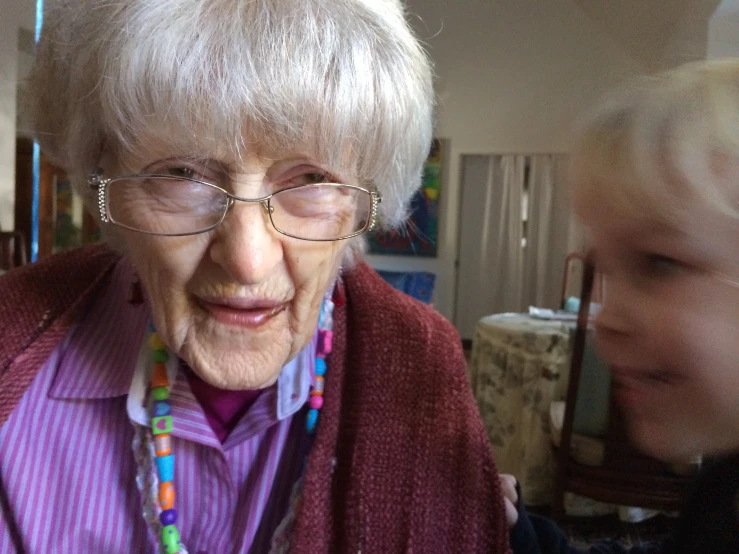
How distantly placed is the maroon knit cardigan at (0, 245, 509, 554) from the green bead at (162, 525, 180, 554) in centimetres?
16

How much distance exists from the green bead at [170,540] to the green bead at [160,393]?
0.54 feet

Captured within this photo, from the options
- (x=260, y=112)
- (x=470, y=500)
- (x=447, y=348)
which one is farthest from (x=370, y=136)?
(x=470, y=500)

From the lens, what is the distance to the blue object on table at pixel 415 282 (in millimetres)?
4672

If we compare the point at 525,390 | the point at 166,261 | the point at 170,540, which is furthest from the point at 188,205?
the point at 525,390

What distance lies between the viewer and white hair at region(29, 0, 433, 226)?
56 cm

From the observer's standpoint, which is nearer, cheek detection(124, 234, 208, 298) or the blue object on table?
cheek detection(124, 234, 208, 298)

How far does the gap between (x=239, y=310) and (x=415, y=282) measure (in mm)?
4111

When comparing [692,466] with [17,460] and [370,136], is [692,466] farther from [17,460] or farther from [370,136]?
[17,460]

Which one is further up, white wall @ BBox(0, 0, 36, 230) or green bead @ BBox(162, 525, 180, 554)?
white wall @ BBox(0, 0, 36, 230)

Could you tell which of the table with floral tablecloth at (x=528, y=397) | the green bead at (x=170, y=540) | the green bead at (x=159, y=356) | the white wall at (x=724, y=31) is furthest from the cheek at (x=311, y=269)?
the table with floral tablecloth at (x=528, y=397)

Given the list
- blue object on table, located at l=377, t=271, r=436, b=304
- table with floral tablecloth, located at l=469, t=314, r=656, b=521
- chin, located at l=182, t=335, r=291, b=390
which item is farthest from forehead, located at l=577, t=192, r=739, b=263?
blue object on table, located at l=377, t=271, r=436, b=304

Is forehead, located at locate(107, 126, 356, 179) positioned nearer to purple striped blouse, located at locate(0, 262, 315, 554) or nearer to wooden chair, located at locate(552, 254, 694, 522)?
purple striped blouse, located at locate(0, 262, 315, 554)

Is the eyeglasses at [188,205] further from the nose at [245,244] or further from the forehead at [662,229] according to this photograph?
the forehead at [662,229]

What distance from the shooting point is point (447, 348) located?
0.79 m
